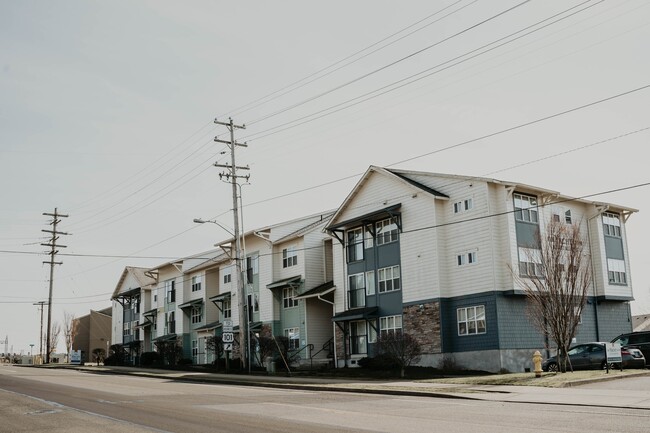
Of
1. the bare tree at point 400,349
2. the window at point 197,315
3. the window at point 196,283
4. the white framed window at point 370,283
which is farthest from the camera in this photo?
the window at point 196,283

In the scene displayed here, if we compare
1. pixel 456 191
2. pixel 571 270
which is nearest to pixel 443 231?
pixel 456 191

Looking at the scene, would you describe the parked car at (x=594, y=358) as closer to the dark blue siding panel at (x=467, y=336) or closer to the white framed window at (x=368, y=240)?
the dark blue siding panel at (x=467, y=336)

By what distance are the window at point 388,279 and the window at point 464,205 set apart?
17.6 ft

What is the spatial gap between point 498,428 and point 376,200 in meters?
29.2

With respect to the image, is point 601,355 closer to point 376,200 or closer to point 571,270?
point 571,270

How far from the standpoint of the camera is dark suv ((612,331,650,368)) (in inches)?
1234

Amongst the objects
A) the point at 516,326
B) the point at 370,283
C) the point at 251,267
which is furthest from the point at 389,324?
the point at 251,267

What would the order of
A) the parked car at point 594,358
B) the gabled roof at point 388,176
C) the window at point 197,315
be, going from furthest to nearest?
the window at point 197,315
the gabled roof at point 388,176
the parked car at point 594,358

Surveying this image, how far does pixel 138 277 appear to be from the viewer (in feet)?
248

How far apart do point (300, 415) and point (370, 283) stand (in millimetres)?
26350

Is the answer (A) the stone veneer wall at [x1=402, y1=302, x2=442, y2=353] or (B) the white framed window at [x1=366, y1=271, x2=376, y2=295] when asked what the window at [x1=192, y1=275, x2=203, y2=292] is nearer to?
(B) the white framed window at [x1=366, y1=271, x2=376, y2=295]

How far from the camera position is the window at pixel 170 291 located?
6669 cm

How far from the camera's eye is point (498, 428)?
12.3 m

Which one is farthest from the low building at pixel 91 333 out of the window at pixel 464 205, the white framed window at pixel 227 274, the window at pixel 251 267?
the window at pixel 464 205
